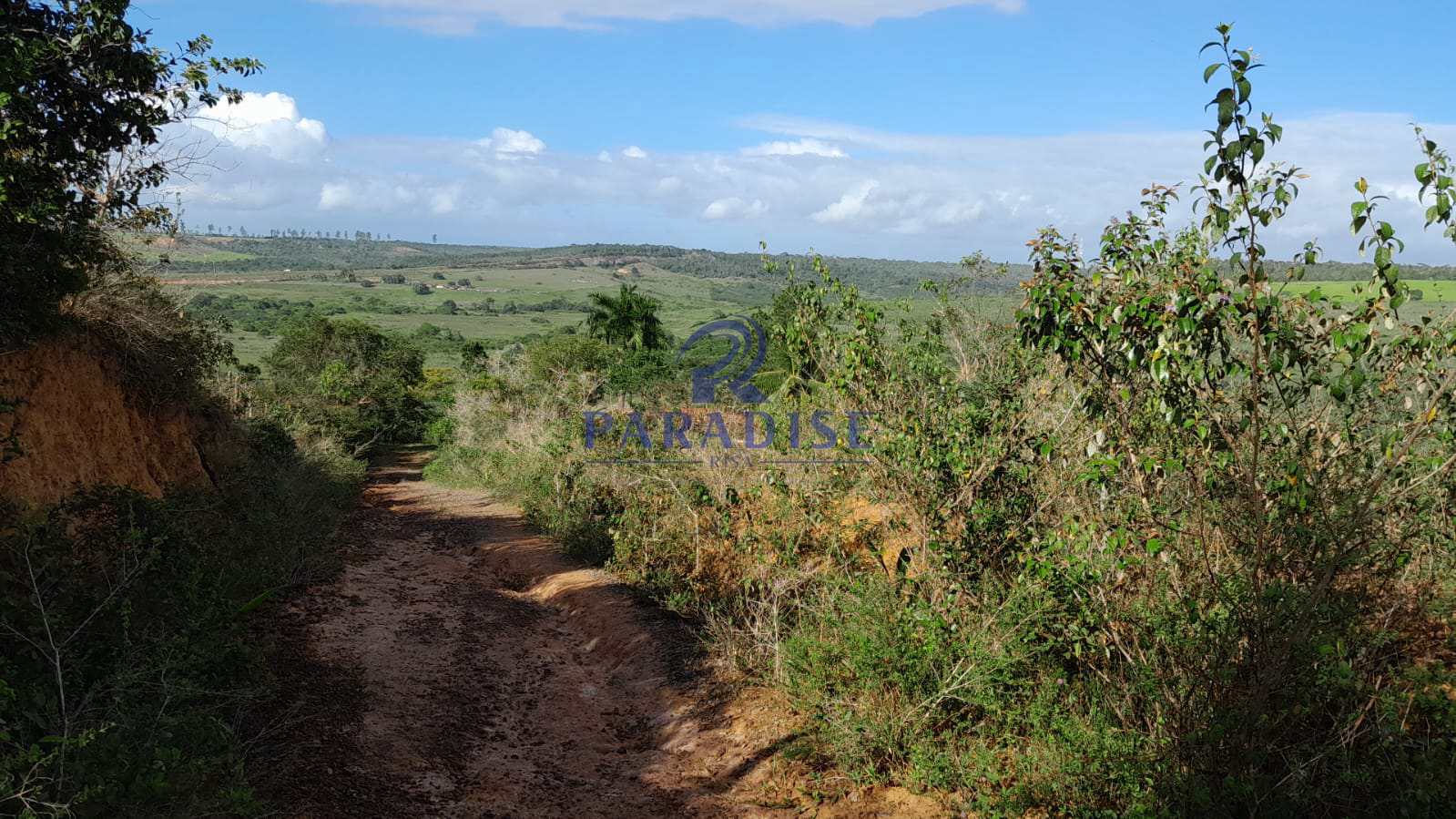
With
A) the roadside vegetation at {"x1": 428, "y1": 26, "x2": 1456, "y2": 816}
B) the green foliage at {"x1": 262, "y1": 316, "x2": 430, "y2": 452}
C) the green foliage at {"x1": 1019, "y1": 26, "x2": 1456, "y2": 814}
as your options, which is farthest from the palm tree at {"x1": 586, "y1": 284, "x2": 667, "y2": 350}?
the green foliage at {"x1": 1019, "y1": 26, "x2": 1456, "y2": 814}

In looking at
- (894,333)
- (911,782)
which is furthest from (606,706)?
(894,333)

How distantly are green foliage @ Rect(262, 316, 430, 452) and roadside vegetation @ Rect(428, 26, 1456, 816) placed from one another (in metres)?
18.7

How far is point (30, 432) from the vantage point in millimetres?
7867

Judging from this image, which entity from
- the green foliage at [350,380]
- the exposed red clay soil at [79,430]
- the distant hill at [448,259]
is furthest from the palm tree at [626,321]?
the exposed red clay soil at [79,430]

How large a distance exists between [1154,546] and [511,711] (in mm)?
5721

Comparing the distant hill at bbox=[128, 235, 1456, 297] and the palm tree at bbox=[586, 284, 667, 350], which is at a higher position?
the distant hill at bbox=[128, 235, 1456, 297]

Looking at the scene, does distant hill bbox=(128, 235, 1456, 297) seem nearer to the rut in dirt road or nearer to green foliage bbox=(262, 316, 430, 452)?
green foliage bbox=(262, 316, 430, 452)

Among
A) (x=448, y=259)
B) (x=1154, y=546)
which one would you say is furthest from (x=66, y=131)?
(x=448, y=259)

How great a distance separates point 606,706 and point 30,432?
5792 millimetres

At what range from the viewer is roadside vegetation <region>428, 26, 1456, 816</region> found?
3.92 metres

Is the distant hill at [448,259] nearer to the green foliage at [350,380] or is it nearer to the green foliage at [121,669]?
the green foliage at [350,380]

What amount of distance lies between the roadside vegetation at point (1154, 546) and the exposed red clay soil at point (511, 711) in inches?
25.1

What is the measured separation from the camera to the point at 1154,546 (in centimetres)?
397

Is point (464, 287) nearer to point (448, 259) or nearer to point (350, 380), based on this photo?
point (448, 259)
